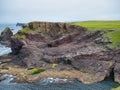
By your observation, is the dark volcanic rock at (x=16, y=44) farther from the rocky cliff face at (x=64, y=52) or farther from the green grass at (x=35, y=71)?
the green grass at (x=35, y=71)

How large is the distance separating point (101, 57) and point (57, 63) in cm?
1362

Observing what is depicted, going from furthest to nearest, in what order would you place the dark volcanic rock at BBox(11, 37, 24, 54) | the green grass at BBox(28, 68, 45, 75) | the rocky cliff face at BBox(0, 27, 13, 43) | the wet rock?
the rocky cliff face at BBox(0, 27, 13, 43)
the dark volcanic rock at BBox(11, 37, 24, 54)
the green grass at BBox(28, 68, 45, 75)
the wet rock

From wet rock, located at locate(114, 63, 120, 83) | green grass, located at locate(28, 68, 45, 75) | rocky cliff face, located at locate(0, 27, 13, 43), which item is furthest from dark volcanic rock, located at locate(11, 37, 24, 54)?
rocky cliff face, located at locate(0, 27, 13, 43)

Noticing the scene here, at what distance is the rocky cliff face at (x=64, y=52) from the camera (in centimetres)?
7825

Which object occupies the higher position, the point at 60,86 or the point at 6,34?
the point at 60,86

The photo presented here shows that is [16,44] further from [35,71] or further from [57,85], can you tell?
[57,85]

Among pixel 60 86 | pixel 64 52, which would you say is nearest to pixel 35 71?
pixel 60 86

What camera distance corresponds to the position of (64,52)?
91.4 meters

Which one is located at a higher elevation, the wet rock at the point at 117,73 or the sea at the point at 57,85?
the wet rock at the point at 117,73

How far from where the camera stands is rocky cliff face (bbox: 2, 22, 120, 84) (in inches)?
3081

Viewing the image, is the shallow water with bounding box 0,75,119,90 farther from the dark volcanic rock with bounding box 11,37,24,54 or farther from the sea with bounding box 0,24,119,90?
the dark volcanic rock with bounding box 11,37,24,54

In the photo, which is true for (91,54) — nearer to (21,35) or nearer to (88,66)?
(88,66)

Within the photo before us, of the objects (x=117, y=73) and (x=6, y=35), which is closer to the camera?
(x=117, y=73)

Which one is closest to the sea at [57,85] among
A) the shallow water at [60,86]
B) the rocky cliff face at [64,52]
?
the shallow water at [60,86]
